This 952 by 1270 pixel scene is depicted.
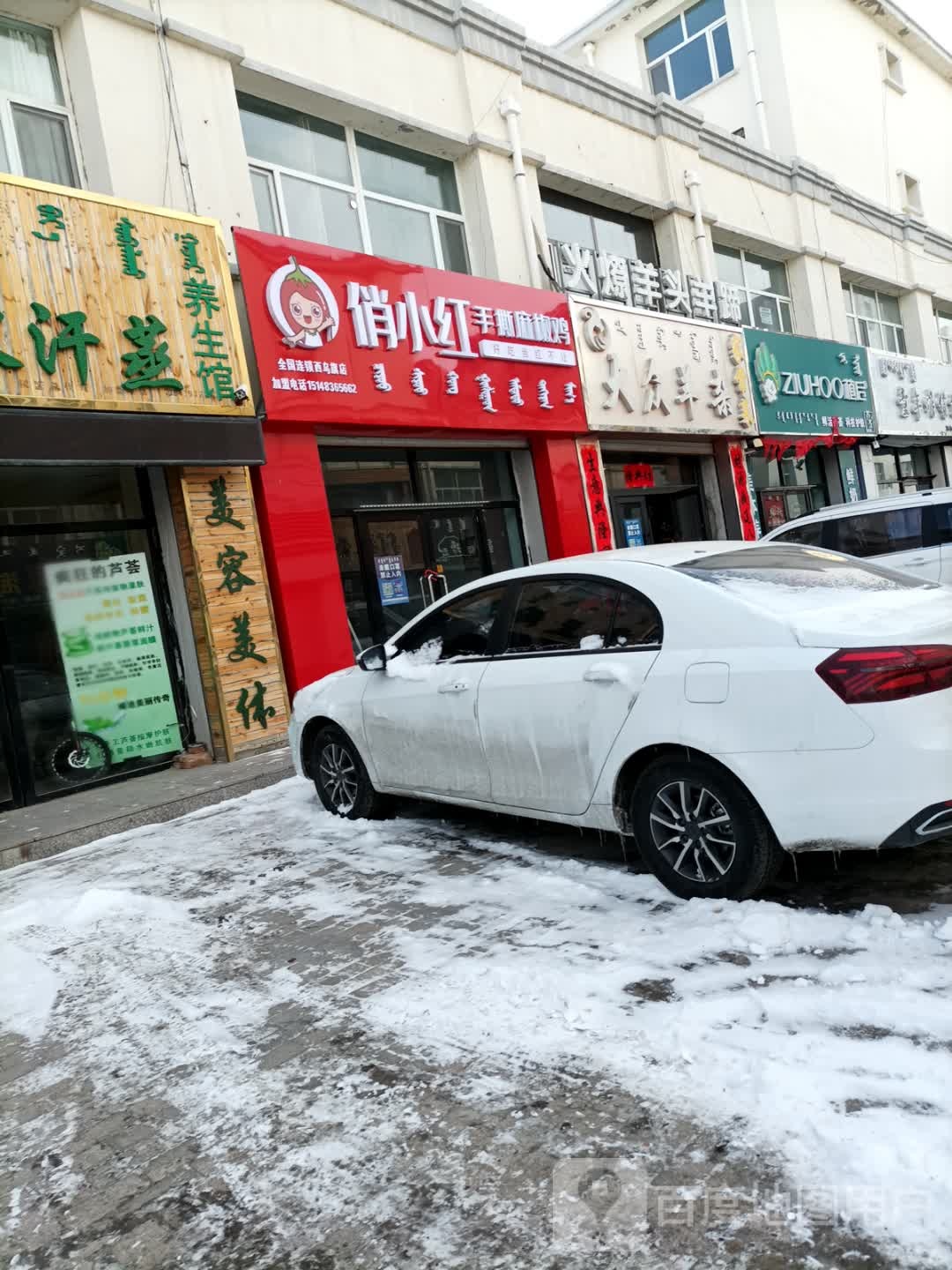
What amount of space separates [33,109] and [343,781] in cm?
730

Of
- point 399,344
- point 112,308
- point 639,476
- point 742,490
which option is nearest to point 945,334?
point 742,490

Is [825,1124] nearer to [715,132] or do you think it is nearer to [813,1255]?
[813,1255]

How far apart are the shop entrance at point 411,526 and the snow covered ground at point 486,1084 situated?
256 inches

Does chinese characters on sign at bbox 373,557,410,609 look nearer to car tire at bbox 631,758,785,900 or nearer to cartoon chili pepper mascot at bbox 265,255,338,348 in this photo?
cartoon chili pepper mascot at bbox 265,255,338,348

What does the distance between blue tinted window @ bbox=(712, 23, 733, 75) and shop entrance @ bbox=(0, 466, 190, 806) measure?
1900 centimetres

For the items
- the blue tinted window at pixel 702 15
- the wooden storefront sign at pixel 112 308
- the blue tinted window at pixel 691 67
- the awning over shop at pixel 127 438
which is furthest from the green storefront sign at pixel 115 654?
the blue tinted window at pixel 702 15

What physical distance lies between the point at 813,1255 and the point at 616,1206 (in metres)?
0.45

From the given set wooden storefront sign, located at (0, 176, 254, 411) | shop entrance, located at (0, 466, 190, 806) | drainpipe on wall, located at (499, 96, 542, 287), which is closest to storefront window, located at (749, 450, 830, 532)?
drainpipe on wall, located at (499, 96, 542, 287)

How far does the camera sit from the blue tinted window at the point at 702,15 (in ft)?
69.3

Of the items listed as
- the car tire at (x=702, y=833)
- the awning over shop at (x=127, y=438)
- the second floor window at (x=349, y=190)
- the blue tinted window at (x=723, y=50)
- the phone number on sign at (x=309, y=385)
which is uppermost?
the blue tinted window at (x=723, y=50)

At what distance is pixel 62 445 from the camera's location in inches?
292

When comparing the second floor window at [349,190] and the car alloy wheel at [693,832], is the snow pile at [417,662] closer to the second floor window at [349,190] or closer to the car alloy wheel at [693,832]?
the car alloy wheel at [693,832]

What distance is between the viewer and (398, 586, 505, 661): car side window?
500 cm

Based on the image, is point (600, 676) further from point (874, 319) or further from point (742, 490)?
point (874, 319)
